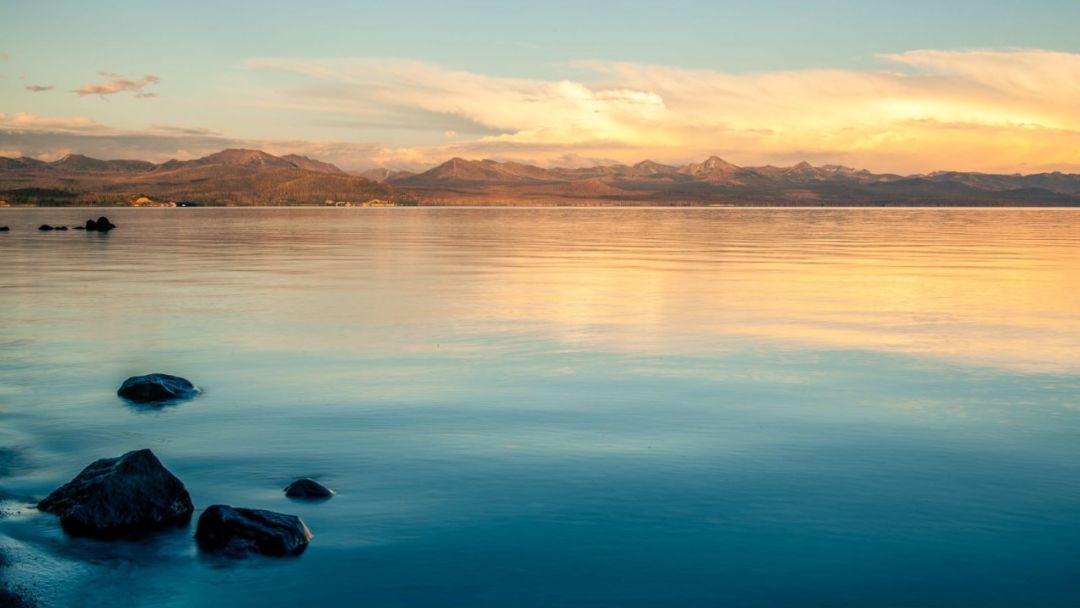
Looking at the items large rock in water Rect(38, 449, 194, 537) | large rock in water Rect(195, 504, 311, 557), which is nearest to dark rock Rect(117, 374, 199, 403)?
large rock in water Rect(38, 449, 194, 537)

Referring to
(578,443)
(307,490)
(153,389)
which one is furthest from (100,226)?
(307,490)

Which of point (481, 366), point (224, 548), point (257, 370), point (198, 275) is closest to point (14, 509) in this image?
point (224, 548)

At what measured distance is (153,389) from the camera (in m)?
15.1

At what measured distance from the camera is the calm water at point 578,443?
8.55 m

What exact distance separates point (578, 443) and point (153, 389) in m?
6.97

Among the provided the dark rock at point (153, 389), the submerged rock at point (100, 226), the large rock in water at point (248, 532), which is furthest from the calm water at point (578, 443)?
the submerged rock at point (100, 226)

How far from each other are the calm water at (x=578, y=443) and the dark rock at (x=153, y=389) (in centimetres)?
34

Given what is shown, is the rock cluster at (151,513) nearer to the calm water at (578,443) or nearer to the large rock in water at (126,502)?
the large rock in water at (126,502)

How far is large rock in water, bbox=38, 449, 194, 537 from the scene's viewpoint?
954cm

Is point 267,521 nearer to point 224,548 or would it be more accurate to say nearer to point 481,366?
point 224,548

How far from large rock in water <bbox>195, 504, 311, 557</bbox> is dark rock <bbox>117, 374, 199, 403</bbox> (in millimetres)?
6437

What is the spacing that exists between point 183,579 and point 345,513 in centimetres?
191

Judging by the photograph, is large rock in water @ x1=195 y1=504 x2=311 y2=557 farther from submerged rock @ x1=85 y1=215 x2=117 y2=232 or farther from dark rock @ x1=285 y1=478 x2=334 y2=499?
submerged rock @ x1=85 y1=215 x2=117 y2=232

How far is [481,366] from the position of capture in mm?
17891
